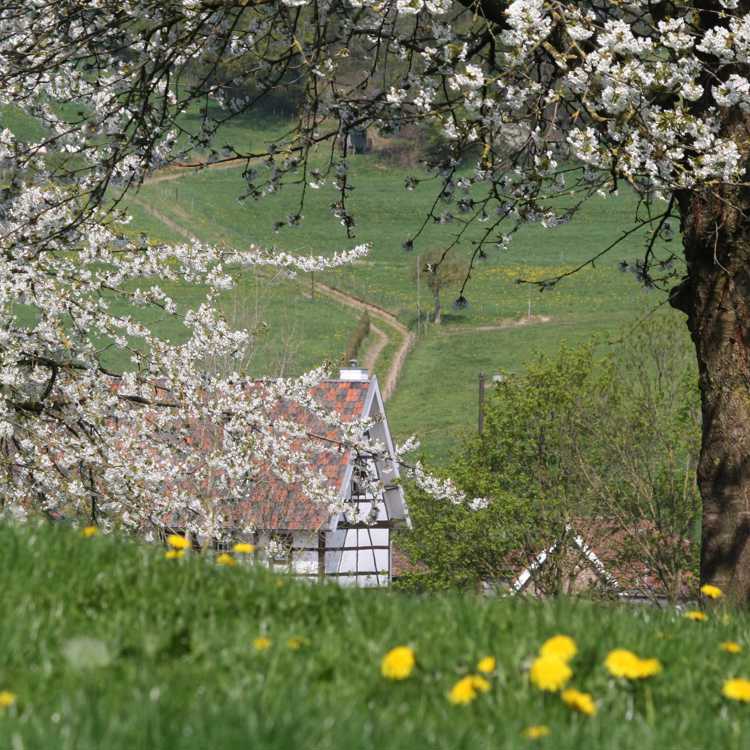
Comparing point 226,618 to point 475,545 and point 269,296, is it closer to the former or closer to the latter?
point 475,545

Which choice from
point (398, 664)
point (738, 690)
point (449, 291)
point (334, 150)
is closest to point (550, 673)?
point (398, 664)

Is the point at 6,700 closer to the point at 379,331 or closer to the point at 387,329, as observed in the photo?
the point at 379,331

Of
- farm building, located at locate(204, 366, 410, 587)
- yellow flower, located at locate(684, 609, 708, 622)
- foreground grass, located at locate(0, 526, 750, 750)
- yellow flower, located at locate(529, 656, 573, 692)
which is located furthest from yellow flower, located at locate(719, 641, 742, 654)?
farm building, located at locate(204, 366, 410, 587)

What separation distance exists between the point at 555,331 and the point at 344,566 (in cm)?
2737

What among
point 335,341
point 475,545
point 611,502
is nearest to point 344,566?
point 475,545

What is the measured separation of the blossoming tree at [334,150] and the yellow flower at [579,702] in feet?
13.7

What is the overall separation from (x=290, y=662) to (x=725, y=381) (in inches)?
195

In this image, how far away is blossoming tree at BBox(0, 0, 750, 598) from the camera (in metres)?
6.89

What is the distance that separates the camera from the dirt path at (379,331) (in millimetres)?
54344

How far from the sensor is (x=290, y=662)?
3.11 m

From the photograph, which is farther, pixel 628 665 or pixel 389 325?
pixel 389 325

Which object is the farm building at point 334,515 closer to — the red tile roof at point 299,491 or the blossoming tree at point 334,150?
the red tile roof at point 299,491

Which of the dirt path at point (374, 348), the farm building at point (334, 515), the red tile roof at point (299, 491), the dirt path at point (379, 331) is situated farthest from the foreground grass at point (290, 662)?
the dirt path at point (374, 348)

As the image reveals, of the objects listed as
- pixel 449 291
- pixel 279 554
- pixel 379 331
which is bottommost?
pixel 279 554
